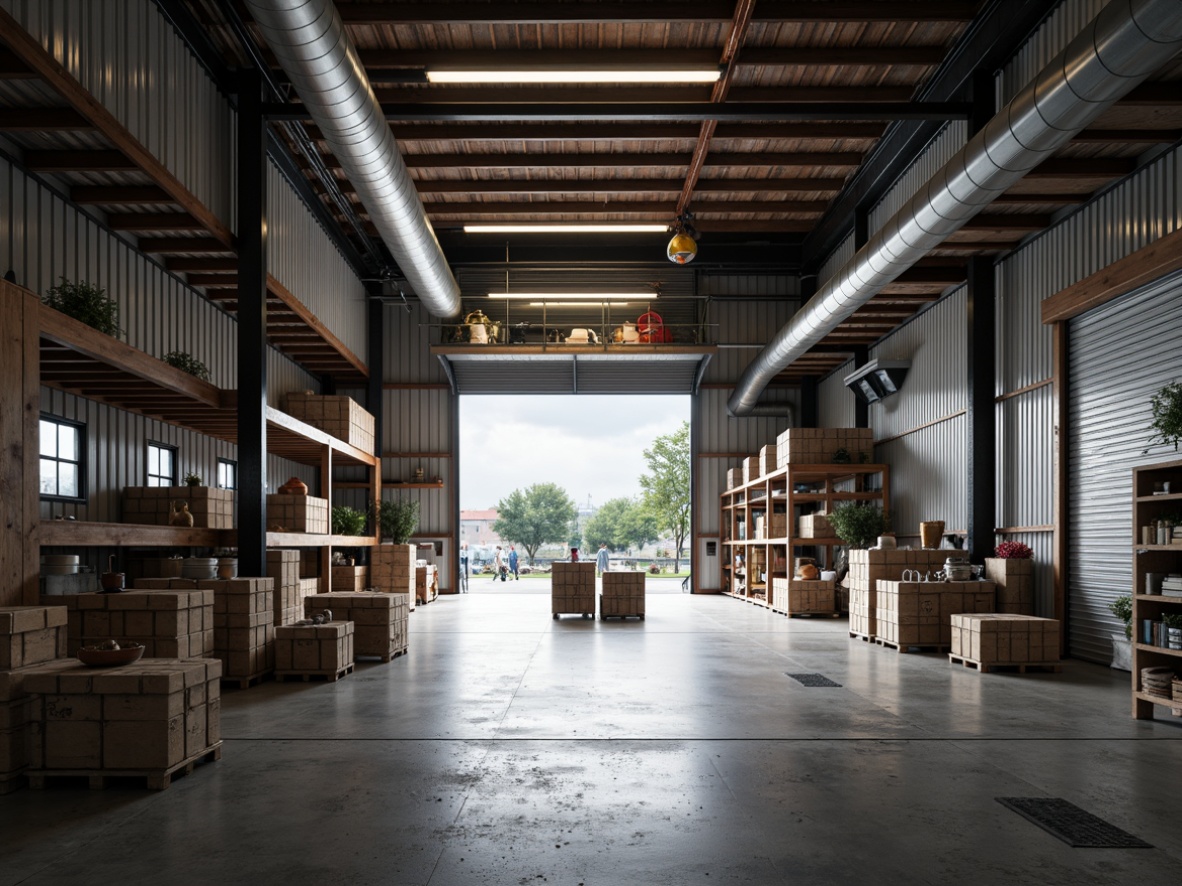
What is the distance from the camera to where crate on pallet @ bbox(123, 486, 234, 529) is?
12352 millimetres

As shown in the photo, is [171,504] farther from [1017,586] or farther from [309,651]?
[1017,586]

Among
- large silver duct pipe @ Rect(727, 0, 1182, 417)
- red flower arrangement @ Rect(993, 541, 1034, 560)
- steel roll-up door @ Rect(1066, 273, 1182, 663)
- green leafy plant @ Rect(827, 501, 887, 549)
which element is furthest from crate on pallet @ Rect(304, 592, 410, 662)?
green leafy plant @ Rect(827, 501, 887, 549)

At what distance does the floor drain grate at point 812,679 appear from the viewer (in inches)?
408

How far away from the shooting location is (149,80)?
10461 millimetres

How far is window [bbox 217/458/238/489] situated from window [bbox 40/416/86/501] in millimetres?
4831

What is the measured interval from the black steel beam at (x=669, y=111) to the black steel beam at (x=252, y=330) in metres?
0.47

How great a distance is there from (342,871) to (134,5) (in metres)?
9.78

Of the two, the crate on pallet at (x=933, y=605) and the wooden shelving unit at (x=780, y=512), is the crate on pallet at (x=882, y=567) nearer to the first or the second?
the crate on pallet at (x=933, y=605)

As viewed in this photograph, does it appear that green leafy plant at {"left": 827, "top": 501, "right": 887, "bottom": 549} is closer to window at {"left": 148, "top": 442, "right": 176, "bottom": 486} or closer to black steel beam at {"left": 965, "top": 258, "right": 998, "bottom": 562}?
black steel beam at {"left": 965, "top": 258, "right": 998, "bottom": 562}

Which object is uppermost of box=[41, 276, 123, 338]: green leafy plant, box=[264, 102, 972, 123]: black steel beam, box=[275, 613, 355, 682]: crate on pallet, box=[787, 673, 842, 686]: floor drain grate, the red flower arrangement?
box=[264, 102, 972, 123]: black steel beam

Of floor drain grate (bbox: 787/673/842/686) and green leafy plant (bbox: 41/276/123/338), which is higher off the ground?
green leafy plant (bbox: 41/276/123/338)

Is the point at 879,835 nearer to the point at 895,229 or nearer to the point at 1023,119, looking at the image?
the point at 1023,119

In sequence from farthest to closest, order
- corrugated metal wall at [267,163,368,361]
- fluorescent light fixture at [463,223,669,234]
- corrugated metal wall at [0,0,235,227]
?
1. fluorescent light fixture at [463,223,669,234]
2. corrugated metal wall at [267,163,368,361]
3. corrugated metal wall at [0,0,235,227]

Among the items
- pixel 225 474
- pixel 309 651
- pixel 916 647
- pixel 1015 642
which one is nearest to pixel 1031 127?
pixel 1015 642
